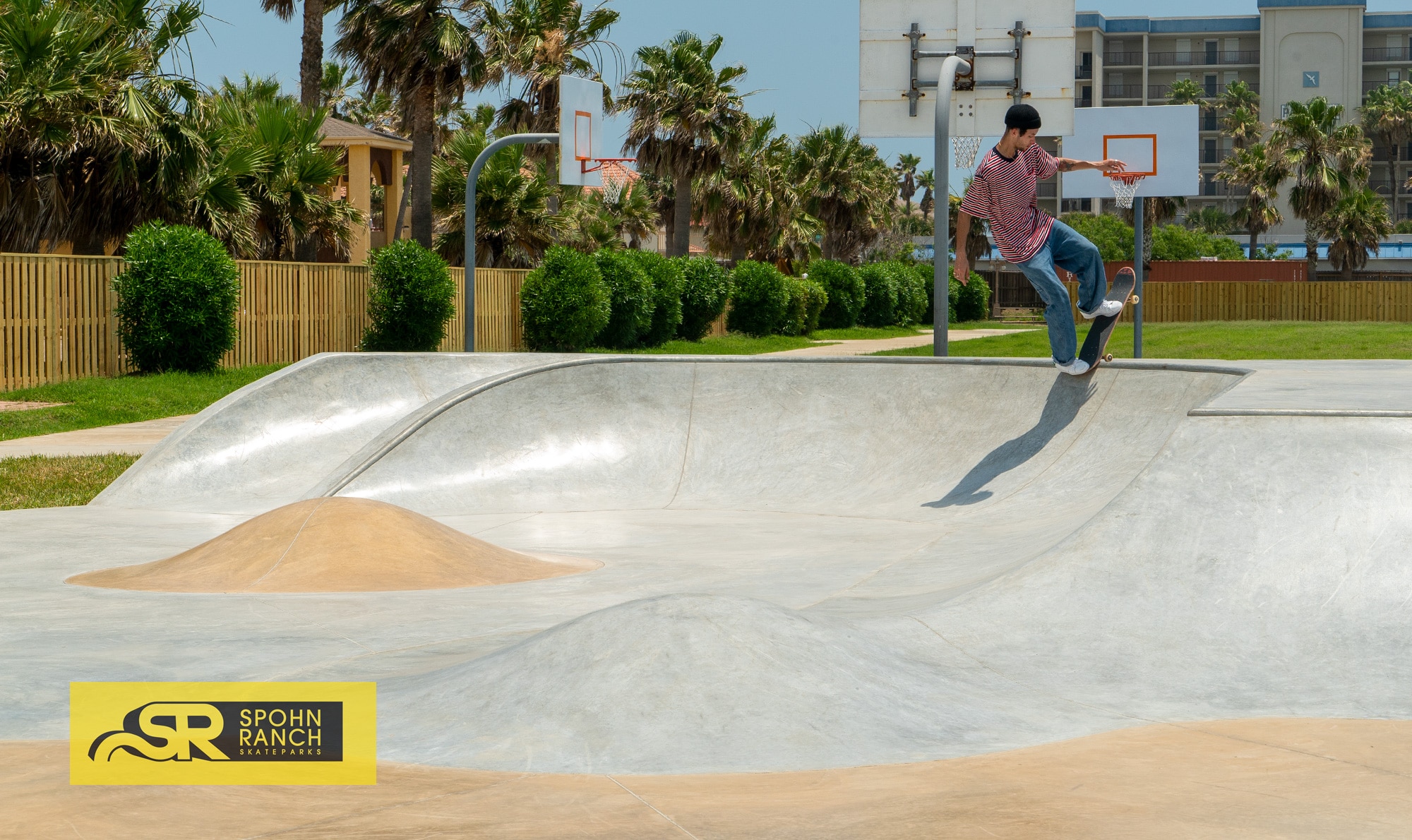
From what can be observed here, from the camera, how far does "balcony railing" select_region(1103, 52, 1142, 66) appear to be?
334ft

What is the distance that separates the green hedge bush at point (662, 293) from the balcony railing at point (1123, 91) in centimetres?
7875

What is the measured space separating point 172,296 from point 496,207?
1360 cm

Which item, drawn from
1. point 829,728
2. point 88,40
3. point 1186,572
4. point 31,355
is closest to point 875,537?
point 1186,572

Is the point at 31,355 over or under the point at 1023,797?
over

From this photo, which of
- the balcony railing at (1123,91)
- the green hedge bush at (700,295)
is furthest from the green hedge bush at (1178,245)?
the green hedge bush at (700,295)

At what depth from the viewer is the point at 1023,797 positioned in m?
3.40

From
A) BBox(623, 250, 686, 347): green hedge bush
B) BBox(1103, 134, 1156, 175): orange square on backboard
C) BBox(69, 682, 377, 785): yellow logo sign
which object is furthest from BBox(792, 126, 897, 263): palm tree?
BBox(69, 682, 377, 785): yellow logo sign

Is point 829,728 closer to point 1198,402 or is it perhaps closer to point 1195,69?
point 1198,402

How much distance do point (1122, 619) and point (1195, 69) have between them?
105699mm

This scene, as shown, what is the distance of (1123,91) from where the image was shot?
Result: 102 meters

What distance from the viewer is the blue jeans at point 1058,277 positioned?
28.1 ft

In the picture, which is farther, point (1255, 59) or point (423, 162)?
point (1255, 59)

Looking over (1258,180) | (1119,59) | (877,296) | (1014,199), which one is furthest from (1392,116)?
(1014,199)

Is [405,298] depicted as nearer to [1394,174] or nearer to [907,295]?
[907,295]
